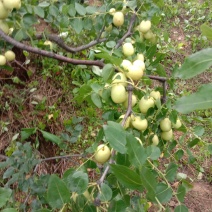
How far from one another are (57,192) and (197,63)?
474 millimetres

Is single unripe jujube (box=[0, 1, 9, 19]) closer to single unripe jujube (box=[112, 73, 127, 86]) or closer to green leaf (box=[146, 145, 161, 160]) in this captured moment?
single unripe jujube (box=[112, 73, 127, 86])

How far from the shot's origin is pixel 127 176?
32.2 inches

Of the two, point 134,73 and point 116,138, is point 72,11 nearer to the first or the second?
point 134,73

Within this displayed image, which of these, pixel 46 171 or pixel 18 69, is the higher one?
pixel 18 69

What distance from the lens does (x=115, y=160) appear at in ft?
3.13

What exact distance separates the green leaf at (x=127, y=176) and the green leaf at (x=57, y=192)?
131 millimetres

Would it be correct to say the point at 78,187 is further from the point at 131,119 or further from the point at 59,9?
the point at 59,9

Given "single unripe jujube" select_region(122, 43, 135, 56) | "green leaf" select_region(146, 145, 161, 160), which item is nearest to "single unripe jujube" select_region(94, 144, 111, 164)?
"green leaf" select_region(146, 145, 161, 160)

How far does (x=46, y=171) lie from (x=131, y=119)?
4.11 ft

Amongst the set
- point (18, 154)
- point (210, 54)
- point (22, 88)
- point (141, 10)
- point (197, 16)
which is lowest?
point (197, 16)

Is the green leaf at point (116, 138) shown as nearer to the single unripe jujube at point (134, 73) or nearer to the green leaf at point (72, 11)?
the single unripe jujube at point (134, 73)

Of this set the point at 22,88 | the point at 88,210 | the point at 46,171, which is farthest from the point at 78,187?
the point at 22,88

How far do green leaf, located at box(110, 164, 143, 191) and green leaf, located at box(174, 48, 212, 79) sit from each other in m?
0.28

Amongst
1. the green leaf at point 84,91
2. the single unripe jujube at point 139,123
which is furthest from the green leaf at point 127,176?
the green leaf at point 84,91
